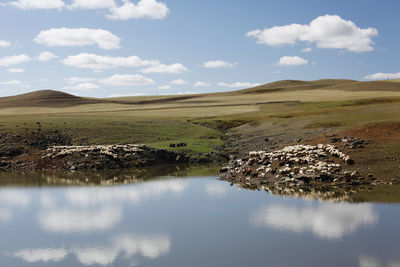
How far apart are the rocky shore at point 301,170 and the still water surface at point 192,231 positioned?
3.70 metres

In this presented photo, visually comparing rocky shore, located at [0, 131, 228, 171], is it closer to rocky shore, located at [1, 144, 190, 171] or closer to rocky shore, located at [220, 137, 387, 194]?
rocky shore, located at [1, 144, 190, 171]

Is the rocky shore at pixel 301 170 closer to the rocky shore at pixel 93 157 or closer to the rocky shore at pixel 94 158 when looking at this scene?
the rocky shore at pixel 93 157

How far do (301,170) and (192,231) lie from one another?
54.2 feet

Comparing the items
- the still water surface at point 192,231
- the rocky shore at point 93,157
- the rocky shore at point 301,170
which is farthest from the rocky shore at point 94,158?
the still water surface at point 192,231

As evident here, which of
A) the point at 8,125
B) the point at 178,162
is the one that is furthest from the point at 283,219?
the point at 8,125

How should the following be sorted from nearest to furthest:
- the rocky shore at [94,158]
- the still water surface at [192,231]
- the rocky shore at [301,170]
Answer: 1. the still water surface at [192,231]
2. the rocky shore at [301,170]
3. the rocky shore at [94,158]

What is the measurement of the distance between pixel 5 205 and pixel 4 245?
10.4m

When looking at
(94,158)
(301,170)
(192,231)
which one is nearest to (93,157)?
(94,158)

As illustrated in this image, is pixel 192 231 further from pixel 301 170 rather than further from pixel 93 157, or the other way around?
pixel 93 157

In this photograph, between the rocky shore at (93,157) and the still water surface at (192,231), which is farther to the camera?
the rocky shore at (93,157)

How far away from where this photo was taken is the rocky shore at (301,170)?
1377 inches

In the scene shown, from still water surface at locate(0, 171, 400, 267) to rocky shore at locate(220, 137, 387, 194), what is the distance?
12.1 ft

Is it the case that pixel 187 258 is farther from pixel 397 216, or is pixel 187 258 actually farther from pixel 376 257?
pixel 397 216

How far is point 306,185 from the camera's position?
34969 mm
